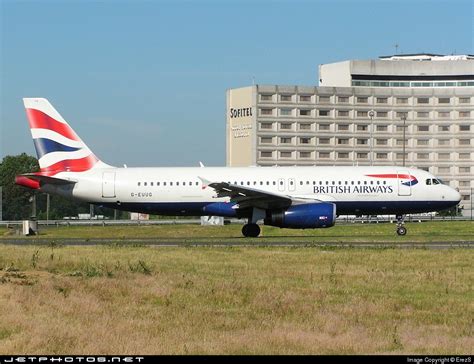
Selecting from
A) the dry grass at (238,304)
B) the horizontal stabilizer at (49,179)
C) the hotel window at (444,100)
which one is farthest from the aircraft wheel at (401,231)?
the hotel window at (444,100)

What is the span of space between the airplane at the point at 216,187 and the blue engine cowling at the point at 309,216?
1103 mm

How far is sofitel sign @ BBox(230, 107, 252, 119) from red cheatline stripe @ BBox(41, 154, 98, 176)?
12387 cm

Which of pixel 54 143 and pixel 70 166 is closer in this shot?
pixel 70 166

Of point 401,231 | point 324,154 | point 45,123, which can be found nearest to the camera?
point 401,231

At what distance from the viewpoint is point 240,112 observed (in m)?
180

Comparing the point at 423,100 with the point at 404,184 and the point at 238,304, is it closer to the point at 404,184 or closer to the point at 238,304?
the point at 404,184

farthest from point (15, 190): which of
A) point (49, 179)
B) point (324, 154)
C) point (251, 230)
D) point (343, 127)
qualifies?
point (251, 230)

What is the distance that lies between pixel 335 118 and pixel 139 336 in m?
167

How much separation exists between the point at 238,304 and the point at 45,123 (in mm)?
35693

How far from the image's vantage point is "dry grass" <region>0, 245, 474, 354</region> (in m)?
16.6

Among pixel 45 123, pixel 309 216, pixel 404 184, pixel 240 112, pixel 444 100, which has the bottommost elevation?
pixel 309 216

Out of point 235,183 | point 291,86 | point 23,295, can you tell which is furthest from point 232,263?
point 291,86

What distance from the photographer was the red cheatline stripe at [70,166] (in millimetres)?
54250

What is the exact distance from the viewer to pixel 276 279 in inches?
1040
